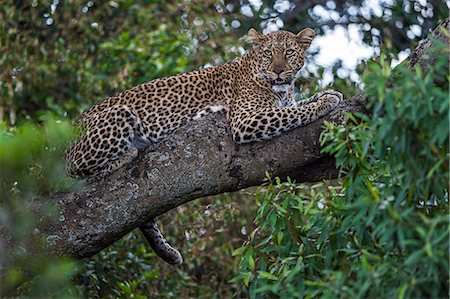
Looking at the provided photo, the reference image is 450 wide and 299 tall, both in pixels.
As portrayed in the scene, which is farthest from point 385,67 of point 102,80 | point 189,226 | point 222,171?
point 102,80

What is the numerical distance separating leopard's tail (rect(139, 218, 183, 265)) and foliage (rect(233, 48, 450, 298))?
1.71 m

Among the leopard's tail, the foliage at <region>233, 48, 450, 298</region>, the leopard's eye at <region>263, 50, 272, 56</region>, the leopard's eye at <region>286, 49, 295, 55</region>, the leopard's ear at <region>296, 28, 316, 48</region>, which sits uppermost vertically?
the foliage at <region>233, 48, 450, 298</region>

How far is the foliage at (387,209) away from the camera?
4582mm

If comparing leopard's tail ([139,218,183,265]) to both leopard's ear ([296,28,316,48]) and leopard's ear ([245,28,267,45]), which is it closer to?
leopard's ear ([245,28,267,45])

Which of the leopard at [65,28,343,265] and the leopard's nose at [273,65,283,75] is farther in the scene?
the leopard's nose at [273,65,283,75]

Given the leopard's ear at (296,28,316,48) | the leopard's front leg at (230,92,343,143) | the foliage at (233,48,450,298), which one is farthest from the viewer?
the leopard's ear at (296,28,316,48)

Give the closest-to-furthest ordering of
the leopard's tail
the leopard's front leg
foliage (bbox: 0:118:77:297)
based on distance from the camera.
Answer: foliage (bbox: 0:118:77:297) → the leopard's front leg → the leopard's tail

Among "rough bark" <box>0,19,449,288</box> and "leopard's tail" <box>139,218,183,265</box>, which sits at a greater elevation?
"rough bark" <box>0,19,449,288</box>

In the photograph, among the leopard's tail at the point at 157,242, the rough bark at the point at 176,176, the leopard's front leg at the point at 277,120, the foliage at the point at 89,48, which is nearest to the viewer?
the rough bark at the point at 176,176

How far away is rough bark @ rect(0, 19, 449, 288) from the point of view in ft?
21.9

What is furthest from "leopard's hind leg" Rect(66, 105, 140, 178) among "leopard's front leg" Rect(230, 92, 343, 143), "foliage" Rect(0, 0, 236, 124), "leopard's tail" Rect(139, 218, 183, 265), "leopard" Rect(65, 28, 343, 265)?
"foliage" Rect(0, 0, 236, 124)

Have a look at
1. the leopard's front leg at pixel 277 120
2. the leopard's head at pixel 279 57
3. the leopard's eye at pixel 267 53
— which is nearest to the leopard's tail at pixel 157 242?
Answer: the leopard's front leg at pixel 277 120

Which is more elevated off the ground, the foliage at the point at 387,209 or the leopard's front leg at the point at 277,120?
the foliage at the point at 387,209

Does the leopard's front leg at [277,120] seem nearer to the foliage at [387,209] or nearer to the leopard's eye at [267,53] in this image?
the leopard's eye at [267,53]
